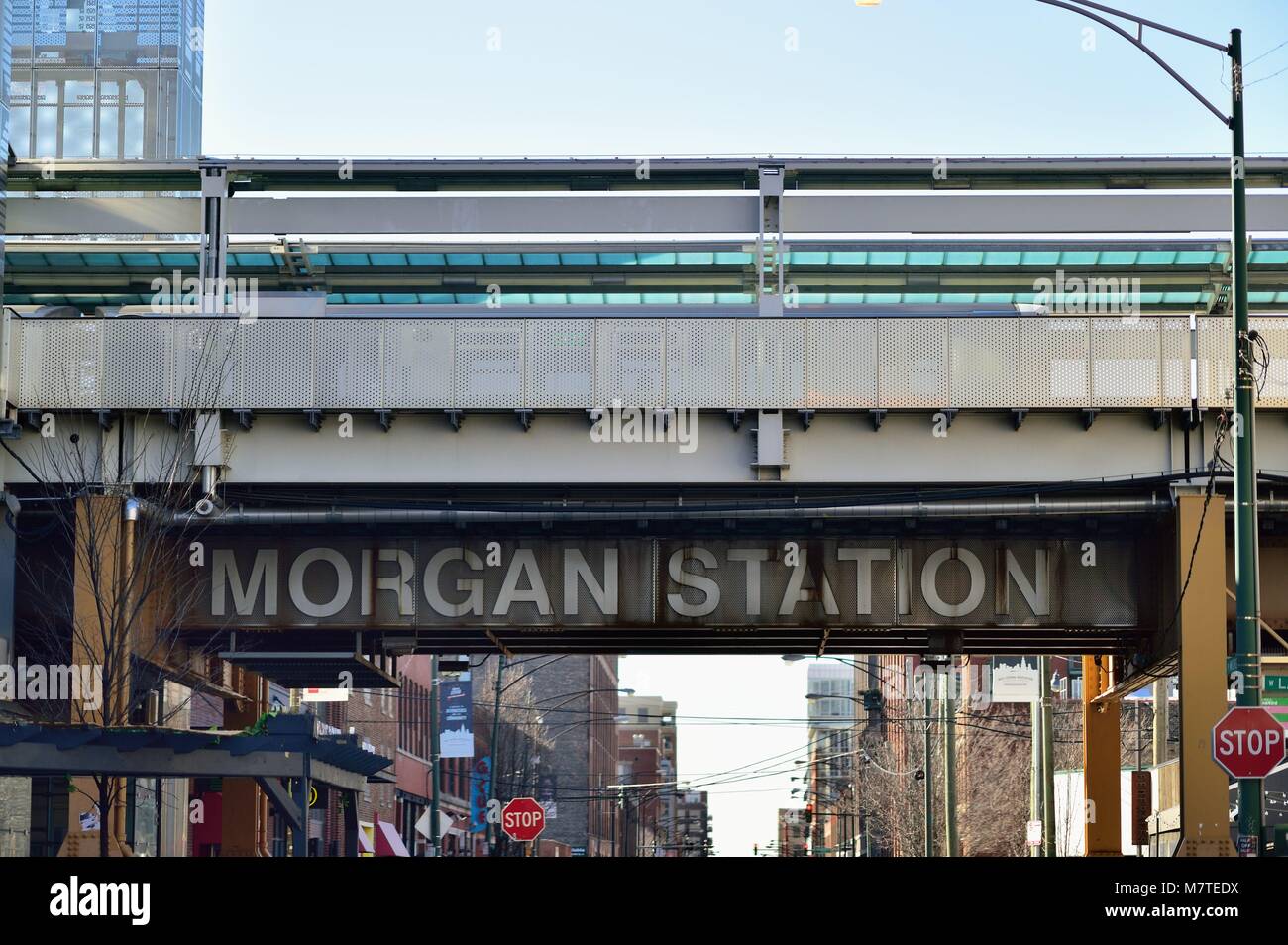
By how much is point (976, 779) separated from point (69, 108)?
5088cm

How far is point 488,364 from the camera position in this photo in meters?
25.0

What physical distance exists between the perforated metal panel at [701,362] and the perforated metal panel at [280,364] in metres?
5.08

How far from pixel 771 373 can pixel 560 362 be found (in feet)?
9.60

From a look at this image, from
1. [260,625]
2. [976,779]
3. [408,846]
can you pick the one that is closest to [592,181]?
[260,625]

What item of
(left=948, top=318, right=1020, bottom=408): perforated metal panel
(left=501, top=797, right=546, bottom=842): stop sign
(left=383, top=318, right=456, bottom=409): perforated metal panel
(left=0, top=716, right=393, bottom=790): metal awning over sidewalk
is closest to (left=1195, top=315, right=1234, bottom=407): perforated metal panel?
(left=948, top=318, right=1020, bottom=408): perforated metal panel

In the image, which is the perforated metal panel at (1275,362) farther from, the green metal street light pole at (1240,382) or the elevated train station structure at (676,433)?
the green metal street light pole at (1240,382)

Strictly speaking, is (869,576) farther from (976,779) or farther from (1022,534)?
A: (976,779)

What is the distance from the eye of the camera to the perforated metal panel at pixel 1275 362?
24.4 metres

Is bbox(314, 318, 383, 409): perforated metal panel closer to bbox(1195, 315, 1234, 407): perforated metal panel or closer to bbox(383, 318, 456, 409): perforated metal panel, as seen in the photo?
bbox(383, 318, 456, 409): perforated metal panel

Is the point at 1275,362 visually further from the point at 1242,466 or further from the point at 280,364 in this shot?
the point at 280,364

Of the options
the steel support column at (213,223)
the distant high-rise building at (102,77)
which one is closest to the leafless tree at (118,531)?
the steel support column at (213,223)

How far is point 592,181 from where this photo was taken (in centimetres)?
2877

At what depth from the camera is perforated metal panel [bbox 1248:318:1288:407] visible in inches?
961
